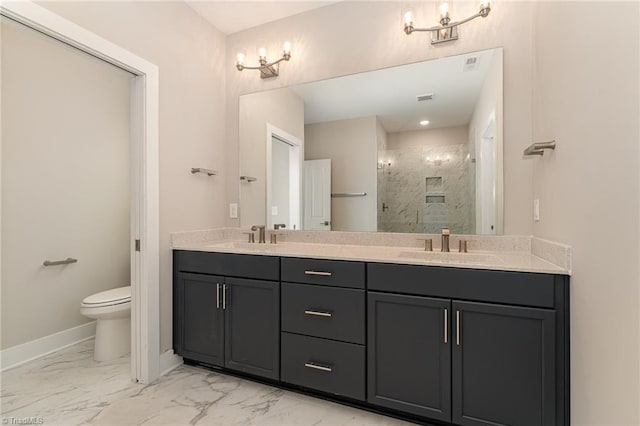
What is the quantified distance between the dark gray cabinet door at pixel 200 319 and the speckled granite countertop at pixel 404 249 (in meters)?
0.24

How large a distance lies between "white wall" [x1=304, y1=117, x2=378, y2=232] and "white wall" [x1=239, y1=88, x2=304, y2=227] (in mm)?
288

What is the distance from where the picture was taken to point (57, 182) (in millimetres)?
2527

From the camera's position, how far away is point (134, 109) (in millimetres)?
1971

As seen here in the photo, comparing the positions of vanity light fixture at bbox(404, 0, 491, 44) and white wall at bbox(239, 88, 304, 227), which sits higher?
vanity light fixture at bbox(404, 0, 491, 44)

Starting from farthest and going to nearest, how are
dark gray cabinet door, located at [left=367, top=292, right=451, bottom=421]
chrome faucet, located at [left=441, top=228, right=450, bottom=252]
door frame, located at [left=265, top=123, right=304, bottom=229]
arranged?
door frame, located at [left=265, top=123, right=304, bottom=229], chrome faucet, located at [left=441, top=228, right=450, bottom=252], dark gray cabinet door, located at [left=367, top=292, right=451, bottom=421]

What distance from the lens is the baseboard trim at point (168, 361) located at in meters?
2.08

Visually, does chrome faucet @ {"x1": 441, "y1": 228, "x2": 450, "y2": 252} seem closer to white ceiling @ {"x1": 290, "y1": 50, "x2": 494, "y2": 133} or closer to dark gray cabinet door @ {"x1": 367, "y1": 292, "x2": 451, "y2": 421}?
dark gray cabinet door @ {"x1": 367, "y1": 292, "x2": 451, "y2": 421}

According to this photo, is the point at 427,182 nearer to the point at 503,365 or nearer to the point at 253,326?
the point at 503,365

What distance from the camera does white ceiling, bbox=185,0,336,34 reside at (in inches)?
86.9

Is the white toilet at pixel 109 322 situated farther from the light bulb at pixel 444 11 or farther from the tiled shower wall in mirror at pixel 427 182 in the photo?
the light bulb at pixel 444 11

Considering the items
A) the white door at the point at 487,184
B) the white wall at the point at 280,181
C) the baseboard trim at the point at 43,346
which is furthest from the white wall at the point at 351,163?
the baseboard trim at the point at 43,346

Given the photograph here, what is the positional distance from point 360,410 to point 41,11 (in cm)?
256

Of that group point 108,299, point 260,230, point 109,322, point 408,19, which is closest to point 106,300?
point 108,299

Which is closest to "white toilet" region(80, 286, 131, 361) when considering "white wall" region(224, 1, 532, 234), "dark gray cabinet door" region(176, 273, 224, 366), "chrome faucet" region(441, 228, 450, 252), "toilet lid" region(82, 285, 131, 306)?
"toilet lid" region(82, 285, 131, 306)
